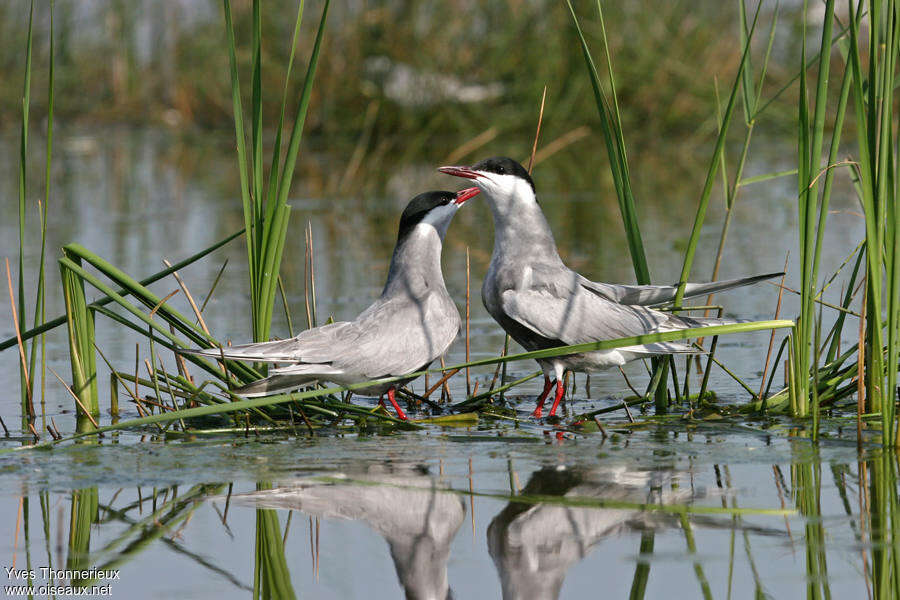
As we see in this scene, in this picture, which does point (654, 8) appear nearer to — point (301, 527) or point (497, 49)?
point (497, 49)

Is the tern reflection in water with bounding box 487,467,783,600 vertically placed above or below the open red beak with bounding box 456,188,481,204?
below

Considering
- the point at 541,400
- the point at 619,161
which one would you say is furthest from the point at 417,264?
the point at 619,161

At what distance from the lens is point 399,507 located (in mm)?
3414

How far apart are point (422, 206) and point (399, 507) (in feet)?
5.99

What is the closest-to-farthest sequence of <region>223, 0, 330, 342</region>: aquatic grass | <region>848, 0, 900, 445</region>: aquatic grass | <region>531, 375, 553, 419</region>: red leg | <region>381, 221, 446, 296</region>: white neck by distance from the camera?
<region>848, 0, 900, 445</region>: aquatic grass
<region>223, 0, 330, 342</region>: aquatic grass
<region>531, 375, 553, 419</region>: red leg
<region>381, 221, 446, 296</region>: white neck

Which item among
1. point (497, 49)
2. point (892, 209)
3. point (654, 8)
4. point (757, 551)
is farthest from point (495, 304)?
point (654, 8)

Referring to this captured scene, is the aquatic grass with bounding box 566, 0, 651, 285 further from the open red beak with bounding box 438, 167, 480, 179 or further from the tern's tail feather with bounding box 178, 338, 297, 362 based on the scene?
the tern's tail feather with bounding box 178, 338, 297, 362

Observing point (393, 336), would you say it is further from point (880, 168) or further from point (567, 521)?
point (880, 168)

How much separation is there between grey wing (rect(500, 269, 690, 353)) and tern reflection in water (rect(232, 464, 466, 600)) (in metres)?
1.06

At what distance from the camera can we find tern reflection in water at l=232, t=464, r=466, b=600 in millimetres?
2977

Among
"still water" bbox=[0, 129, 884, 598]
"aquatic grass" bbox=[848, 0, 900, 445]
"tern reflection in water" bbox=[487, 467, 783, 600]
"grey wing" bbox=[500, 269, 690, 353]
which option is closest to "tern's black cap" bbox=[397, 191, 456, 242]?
"grey wing" bbox=[500, 269, 690, 353]

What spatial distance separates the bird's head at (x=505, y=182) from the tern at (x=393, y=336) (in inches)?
4.3

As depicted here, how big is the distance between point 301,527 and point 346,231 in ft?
22.4

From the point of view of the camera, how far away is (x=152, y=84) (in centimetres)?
2056
